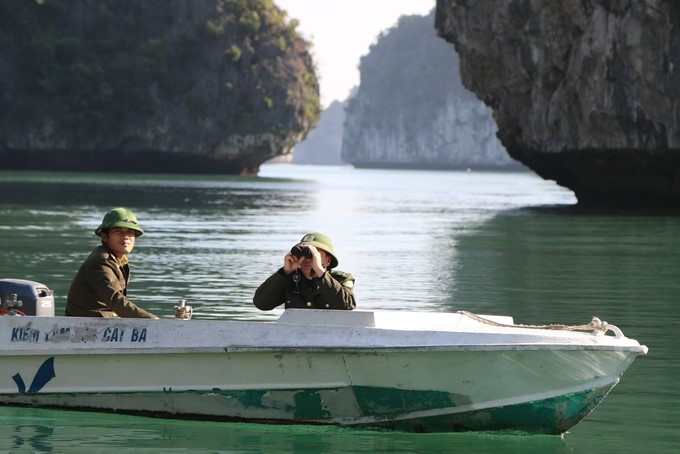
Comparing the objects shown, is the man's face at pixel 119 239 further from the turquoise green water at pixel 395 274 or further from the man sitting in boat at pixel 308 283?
the turquoise green water at pixel 395 274

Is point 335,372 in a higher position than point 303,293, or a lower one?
lower

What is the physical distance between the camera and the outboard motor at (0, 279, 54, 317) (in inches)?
421

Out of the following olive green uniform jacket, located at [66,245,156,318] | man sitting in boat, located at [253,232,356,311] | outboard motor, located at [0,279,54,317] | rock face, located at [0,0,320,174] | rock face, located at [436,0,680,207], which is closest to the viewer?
man sitting in boat, located at [253,232,356,311]

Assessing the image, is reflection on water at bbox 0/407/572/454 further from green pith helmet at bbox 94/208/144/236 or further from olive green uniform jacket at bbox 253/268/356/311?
green pith helmet at bbox 94/208/144/236

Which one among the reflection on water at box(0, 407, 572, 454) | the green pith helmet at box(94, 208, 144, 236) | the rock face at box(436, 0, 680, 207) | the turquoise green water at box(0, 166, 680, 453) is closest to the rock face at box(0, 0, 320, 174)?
the turquoise green water at box(0, 166, 680, 453)

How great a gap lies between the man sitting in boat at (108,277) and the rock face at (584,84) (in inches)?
1366

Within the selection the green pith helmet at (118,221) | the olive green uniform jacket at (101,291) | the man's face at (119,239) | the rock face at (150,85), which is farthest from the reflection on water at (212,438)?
the rock face at (150,85)

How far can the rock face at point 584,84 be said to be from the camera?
145 ft

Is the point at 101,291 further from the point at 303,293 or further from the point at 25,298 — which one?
the point at 303,293

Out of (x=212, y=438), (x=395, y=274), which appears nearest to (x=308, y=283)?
(x=212, y=438)

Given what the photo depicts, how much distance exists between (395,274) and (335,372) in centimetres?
1376

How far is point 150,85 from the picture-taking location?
12038cm

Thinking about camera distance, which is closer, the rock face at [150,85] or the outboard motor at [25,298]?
the outboard motor at [25,298]

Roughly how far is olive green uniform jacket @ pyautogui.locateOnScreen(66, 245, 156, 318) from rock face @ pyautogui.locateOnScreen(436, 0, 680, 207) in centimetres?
3474
